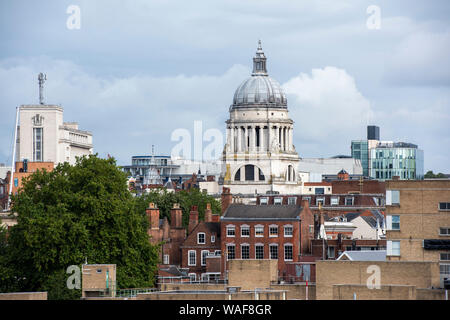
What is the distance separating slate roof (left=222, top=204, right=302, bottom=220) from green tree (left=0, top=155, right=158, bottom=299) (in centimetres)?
1450

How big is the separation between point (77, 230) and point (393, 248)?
81.0 ft

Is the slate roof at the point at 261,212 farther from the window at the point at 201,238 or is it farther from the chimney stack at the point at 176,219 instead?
the chimney stack at the point at 176,219

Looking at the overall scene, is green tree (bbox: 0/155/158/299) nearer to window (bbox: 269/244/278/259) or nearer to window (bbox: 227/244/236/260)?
window (bbox: 227/244/236/260)

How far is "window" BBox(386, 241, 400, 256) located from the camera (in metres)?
91.6

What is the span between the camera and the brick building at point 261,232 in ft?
415

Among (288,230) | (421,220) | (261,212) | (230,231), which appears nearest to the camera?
(421,220)

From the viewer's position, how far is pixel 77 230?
350 ft

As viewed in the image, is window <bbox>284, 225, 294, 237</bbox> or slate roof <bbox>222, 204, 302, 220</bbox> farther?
slate roof <bbox>222, 204, 302, 220</bbox>

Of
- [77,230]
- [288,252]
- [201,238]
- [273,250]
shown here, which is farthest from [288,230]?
[77,230]

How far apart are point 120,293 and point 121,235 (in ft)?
80.0

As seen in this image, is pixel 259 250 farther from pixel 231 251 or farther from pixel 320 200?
pixel 320 200

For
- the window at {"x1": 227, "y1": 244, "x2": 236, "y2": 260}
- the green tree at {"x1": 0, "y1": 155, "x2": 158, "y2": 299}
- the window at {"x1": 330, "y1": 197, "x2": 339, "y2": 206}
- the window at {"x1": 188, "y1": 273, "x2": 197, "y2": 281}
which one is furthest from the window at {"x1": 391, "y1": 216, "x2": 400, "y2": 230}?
the window at {"x1": 330, "y1": 197, "x2": 339, "y2": 206}

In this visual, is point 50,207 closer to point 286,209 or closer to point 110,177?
point 110,177

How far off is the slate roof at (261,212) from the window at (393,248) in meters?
35.3
